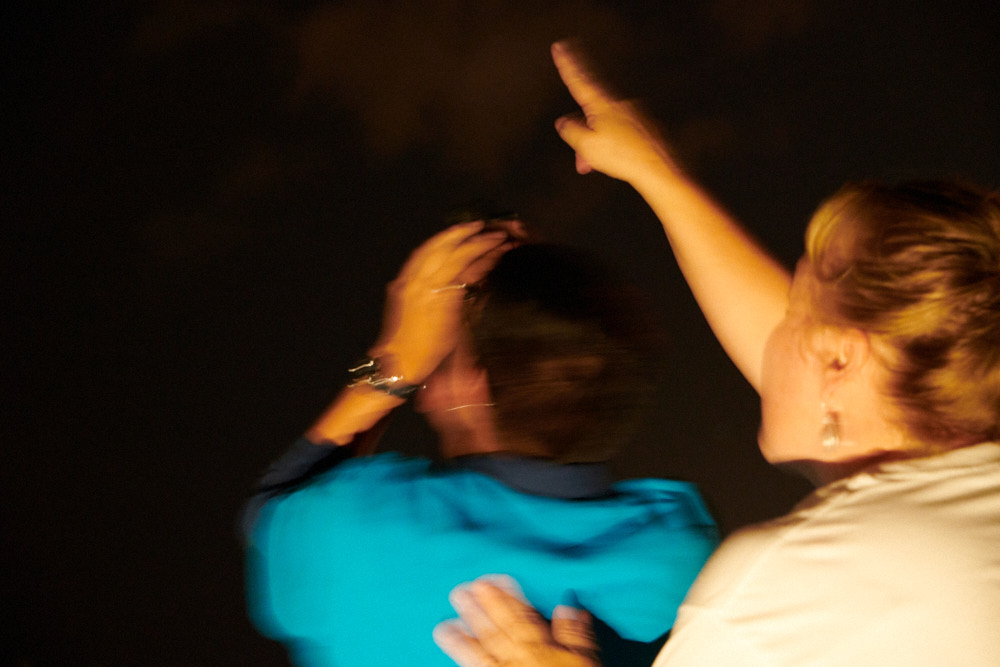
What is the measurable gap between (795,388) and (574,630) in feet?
1.08

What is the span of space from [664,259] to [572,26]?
494mm

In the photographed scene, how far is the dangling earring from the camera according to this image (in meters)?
0.65

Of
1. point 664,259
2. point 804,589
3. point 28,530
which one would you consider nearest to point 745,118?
point 664,259

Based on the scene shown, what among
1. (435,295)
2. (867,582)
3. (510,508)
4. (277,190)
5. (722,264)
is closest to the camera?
(867,582)

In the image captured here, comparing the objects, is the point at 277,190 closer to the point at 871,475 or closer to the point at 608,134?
the point at 608,134

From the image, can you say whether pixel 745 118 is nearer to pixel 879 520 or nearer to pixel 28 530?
pixel 879 520

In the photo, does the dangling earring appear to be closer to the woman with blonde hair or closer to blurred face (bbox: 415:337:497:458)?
the woman with blonde hair

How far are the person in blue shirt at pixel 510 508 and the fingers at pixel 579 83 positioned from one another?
0.37 meters

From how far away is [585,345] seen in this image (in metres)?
0.60

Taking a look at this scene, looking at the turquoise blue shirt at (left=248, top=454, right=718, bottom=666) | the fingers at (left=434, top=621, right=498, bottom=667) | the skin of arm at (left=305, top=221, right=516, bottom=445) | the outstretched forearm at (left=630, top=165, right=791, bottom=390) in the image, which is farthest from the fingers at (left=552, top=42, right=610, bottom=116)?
the fingers at (left=434, top=621, right=498, bottom=667)

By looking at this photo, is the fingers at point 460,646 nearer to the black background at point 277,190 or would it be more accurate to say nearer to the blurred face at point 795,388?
the blurred face at point 795,388

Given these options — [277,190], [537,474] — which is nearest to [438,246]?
[537,474]

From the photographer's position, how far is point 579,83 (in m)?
0.94

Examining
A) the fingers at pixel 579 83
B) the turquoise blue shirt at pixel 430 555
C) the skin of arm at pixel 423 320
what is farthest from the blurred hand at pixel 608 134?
the turquoise blue shirt at pixel 430 555
